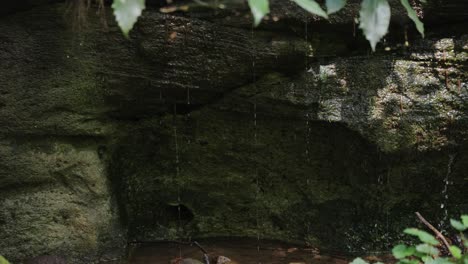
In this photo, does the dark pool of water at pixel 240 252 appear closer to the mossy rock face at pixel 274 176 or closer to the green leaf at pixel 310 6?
the mossy rock face at pixel 274 176

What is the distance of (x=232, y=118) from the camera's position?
11.5 feet

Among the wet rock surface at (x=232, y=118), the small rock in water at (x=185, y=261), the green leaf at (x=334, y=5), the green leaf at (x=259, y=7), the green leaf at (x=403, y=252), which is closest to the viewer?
the green leaf at (x=259, y=7)

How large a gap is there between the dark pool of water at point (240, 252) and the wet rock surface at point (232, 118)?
15 centimetres

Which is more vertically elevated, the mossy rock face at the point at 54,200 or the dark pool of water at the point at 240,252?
the mossy rock face at the point at 54,200

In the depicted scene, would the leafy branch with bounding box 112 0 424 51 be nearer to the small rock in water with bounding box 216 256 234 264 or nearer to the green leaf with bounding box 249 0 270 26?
the green leaf with bounding box 249 0 270 26

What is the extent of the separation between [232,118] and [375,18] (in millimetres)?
2175

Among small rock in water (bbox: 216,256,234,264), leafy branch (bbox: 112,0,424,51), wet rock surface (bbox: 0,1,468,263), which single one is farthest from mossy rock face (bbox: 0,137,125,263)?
leafy branch (bbox: 112,0,424,51)

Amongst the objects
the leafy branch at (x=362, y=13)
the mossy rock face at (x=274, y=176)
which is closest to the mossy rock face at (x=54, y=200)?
the mossy rock face at (x=274, y=176)

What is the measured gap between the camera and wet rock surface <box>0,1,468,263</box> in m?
3.08

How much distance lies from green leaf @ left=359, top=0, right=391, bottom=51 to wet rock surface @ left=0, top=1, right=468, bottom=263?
1.73 meters

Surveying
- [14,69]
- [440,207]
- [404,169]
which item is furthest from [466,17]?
[14,69]

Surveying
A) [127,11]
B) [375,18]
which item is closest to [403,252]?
[375,18]

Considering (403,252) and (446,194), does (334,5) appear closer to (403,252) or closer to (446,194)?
(403,252)

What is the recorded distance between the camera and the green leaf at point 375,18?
4.45 ft
